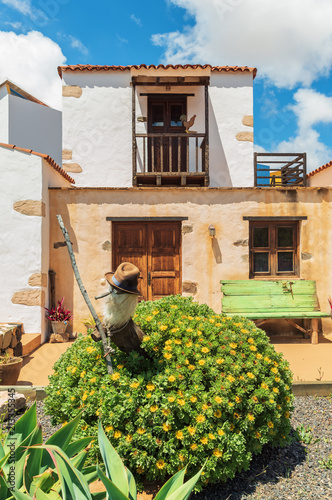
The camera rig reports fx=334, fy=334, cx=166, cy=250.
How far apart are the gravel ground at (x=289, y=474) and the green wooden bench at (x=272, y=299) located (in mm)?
3381

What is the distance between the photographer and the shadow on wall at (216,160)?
927 cm

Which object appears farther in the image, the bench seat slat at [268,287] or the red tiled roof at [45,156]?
the bench seat slat at [268,287]

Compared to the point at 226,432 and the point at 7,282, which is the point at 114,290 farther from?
the point at 7,282

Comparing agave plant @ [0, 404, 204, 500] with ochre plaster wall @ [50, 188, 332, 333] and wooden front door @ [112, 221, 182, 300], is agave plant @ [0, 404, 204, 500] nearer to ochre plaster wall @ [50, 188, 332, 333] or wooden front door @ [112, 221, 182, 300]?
ochre plaster wall @ [50, 188, 332, 333]

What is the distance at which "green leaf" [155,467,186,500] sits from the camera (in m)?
1.62

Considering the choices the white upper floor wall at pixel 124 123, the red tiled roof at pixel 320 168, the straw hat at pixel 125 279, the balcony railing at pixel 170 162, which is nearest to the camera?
the straw hat at pixel 125 279

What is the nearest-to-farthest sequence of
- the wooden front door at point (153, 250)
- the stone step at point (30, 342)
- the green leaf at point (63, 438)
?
1. the green leaf at point (63, 438)
2. the stone step at point (30, 342)
3. the wooden front door at point (153, 250)

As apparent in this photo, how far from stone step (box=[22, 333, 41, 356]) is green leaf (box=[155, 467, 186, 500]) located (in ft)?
15.1

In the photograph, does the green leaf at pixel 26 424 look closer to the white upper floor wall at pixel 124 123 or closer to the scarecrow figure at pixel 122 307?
the scarecrow figure at pixel 122 307

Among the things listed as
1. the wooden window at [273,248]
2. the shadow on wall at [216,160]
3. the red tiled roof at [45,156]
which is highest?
the shadow on wall at [216,160]

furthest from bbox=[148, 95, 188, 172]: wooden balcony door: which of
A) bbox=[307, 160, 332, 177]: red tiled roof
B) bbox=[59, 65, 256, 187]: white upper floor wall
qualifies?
bbox=[307, 160, 332, 177]: red tiled roof

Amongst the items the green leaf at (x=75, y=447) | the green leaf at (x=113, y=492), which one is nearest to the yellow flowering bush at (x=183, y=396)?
the green leaf at (x=75, y=447)

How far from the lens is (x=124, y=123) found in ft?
30.2

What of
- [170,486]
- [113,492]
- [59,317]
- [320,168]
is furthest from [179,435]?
[320,168]
